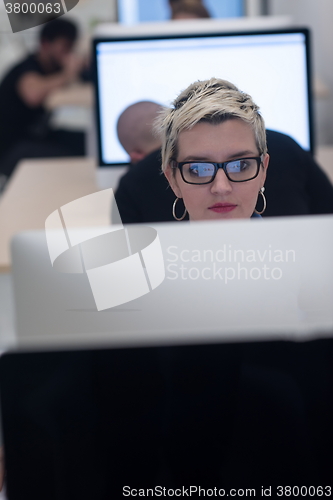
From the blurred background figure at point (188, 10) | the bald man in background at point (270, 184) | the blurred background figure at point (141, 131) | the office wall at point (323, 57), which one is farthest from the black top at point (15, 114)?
the bald man in background at point (270, 184)

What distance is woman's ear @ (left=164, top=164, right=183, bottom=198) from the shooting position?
54 cm

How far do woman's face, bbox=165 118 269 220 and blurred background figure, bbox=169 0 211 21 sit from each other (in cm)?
226

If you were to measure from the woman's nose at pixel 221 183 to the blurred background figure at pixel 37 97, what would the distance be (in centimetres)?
270

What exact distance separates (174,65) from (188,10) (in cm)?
142

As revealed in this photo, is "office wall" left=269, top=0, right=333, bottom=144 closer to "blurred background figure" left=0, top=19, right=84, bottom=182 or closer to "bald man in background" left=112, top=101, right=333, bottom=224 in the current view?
"blurred background figure" left=0, top=19, right=84, bottom=182

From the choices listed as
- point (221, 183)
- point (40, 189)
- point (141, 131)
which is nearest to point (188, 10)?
point (40, 189)

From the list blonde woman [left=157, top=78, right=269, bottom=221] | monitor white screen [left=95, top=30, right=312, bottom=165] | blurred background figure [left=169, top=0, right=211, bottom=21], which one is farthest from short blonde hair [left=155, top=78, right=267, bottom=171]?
blurred background figure [left=169, top=0, right=211, bottom=21]

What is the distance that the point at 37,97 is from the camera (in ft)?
10.8

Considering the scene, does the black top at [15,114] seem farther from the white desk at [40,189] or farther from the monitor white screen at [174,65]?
the monitor white screen at [174,65]

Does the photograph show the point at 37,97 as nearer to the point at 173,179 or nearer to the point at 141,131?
the point at 141,131

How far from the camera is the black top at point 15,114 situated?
3.25 meters

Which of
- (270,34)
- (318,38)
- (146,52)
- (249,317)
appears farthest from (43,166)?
(249,317)

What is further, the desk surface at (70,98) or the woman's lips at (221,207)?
the desk surface at (70,98)

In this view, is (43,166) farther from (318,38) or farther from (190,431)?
(190,431)
